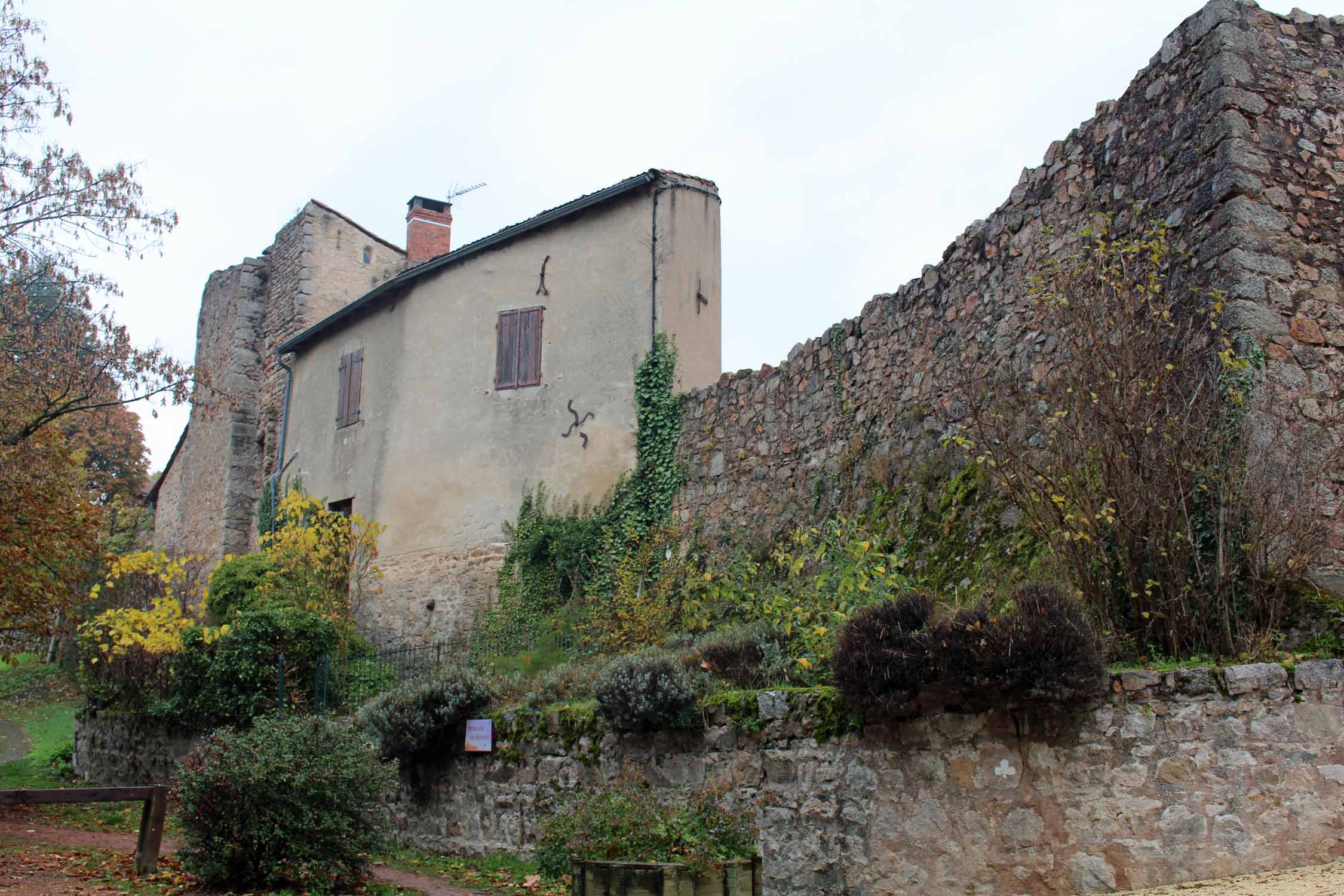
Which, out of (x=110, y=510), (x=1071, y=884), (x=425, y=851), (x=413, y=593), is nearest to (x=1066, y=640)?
(x=1071, y=884)

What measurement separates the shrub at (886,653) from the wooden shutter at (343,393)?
12.8 m

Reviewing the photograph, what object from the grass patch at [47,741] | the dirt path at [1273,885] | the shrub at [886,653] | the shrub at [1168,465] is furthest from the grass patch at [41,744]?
the dirt path at [1273,885]

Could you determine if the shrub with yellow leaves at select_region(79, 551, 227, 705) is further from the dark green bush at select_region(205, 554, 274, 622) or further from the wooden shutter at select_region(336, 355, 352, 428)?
the wooden shutter at select_region(336, 355, 352, 428)

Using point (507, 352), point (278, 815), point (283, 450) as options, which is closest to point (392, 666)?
point (507, 352)

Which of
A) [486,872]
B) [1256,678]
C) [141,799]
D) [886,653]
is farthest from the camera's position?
[486,872]

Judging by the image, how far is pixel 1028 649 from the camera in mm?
6219

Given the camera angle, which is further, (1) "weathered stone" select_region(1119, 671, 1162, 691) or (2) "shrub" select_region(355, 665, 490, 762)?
(2) "shrub" select_region(355, 665, 490, 762)

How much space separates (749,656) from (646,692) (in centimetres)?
88

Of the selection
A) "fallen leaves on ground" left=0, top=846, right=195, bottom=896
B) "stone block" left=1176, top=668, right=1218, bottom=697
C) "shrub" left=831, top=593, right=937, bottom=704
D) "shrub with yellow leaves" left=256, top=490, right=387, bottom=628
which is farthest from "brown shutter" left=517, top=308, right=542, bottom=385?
"stone block" left=1176, top=668, right=1218, bottom=697

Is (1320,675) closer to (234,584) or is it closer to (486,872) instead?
Answer: (486,872)

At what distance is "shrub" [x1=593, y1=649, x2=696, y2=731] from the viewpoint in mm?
8133

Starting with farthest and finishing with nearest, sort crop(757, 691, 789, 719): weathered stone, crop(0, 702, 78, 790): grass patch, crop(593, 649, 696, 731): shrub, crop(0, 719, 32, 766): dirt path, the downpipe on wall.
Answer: the downpipe on wall < crop(0, 719, 32, 766): dirt path < crop(0, 702, 78, 790): grass patch < crop(593, 649, 696, 731): shrub < crop(757, 691, 789, 719): weathered stone

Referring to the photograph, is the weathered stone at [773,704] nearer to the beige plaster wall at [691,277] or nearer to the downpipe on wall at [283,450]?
the beige plaster wall at [691,277]

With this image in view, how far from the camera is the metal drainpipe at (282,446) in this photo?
19953 millimetres
